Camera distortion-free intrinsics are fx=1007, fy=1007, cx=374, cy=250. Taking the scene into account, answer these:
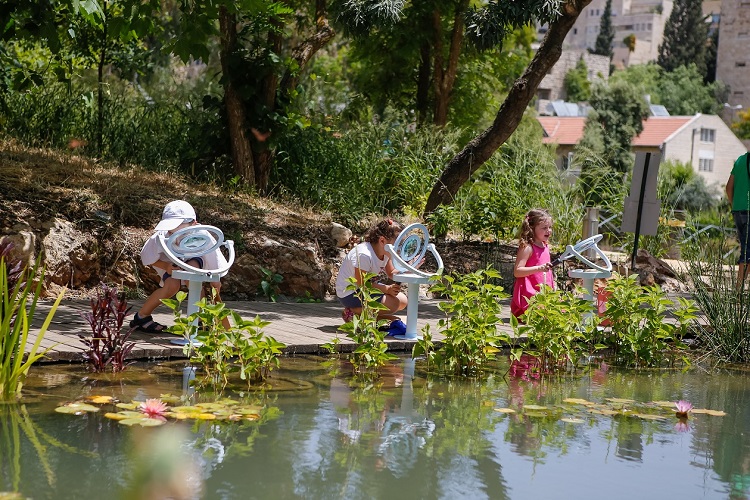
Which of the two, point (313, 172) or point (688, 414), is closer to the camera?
point (688, 414)

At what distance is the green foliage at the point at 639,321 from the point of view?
7387mm

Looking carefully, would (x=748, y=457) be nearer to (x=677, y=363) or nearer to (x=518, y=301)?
(x=677, y=363)

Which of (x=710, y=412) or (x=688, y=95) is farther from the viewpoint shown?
(x=688, y=95)

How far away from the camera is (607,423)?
5.71m

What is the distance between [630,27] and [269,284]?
460ft

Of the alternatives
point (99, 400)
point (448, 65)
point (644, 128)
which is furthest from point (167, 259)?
point (644, 128)

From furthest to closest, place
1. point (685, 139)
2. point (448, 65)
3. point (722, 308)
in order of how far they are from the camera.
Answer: point (685, 139) < point (448, 65) < point (722, 308)

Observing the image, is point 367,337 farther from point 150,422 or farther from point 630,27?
point 630,27

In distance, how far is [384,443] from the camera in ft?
16.5

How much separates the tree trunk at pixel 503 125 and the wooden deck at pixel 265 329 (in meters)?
3.00

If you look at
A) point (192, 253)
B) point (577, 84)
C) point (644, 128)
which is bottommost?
point (192, 253)

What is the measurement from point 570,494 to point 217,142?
368 inches

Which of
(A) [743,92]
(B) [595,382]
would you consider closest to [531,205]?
(B) [595,382]

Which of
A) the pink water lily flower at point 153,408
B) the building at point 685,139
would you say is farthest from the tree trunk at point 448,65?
the building at point 685,139
